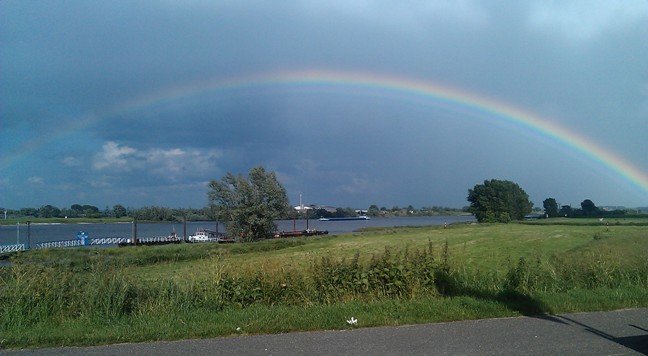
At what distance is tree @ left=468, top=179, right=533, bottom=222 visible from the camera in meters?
124

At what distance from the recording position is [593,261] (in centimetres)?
1282

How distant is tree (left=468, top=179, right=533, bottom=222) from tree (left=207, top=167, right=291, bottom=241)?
55158mm

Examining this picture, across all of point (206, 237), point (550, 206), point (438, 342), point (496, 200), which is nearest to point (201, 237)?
point (206, 237)

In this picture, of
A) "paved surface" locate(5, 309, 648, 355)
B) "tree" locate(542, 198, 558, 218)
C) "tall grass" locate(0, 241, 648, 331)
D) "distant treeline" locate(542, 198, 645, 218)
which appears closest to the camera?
"paved surface" locate(5, 309, 648, 355)

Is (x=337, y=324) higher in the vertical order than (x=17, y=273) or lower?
lower

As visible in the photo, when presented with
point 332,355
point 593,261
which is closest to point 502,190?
point 593,261

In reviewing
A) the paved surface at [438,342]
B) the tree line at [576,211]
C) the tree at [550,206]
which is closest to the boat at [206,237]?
the tree line at [576,211]

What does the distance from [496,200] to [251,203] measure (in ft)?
212

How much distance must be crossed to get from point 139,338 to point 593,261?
10724mm

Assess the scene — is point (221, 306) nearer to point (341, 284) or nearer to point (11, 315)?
point (341, 284)

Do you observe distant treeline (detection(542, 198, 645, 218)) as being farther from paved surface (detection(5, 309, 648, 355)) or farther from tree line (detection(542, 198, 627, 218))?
paved surface (detection(5, 309, 648, 355))

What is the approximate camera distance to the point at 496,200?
126 metres

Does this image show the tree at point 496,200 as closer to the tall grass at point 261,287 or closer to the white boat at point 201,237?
the white boat at point 201,237

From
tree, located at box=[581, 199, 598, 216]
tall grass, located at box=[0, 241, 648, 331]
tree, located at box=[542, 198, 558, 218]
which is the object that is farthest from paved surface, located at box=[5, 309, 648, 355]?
tree, located at box=[542, 198, 558, 218]
